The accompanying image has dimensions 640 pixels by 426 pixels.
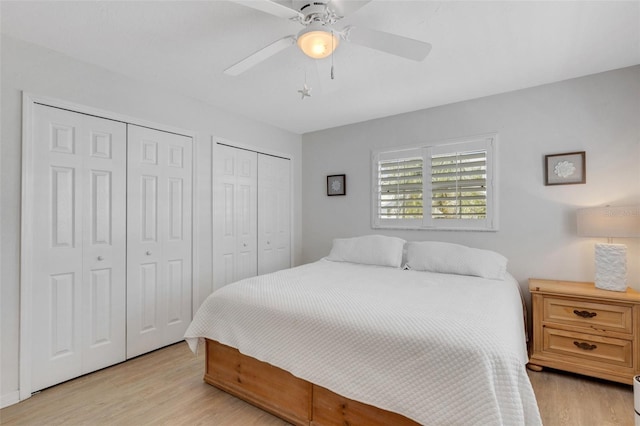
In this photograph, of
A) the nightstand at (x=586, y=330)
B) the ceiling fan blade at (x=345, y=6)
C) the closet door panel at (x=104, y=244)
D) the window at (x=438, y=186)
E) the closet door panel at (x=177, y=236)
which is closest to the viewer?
the ceiling fan blade at (x=345, y=6)

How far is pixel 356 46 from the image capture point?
214 centimetres

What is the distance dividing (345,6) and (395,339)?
166 cm

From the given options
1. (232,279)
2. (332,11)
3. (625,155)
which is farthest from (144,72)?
(625,155)

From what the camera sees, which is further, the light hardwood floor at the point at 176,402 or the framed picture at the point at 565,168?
the framed picture at the point at 565,168

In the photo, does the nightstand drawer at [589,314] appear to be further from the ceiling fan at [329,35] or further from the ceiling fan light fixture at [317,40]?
the ceiling fan light fixture at [317,40]

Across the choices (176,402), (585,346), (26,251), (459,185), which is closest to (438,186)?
(459,185)

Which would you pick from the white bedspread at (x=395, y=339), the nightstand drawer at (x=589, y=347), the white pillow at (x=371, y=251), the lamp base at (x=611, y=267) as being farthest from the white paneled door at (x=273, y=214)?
the lamp base at (x=611, y=267)

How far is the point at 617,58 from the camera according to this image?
2336 millimetres

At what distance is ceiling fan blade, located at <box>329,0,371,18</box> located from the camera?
4.63ft

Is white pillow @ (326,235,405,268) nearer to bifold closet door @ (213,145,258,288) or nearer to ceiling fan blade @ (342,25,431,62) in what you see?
bifold closet door @ (213,145,258,288)

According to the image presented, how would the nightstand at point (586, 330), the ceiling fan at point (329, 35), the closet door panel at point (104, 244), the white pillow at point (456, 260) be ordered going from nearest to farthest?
the ceiling fan at point (329, 35) < the nightstand at point (586, 330) < the closet door panel at point (104, 244) < the white pillow at point (456, 260)

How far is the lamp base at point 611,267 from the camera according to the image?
2273 millimetres

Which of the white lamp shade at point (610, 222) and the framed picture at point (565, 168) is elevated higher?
the framed picture at point (565, 168)

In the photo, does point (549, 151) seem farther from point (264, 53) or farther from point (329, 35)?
point (264, 53)
